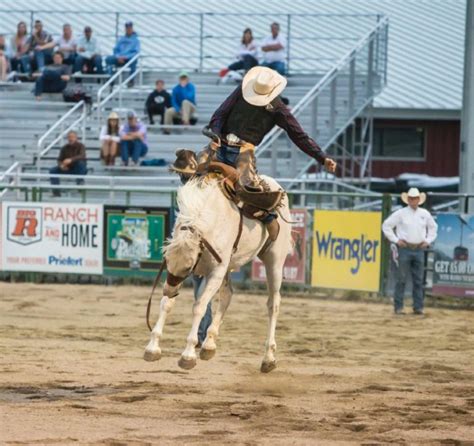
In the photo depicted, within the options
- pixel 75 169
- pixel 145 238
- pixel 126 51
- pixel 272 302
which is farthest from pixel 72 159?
pixel 272 302

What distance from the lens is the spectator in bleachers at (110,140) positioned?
83.4 ft

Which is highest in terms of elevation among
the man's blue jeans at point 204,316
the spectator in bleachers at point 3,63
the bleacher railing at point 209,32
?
the bleacher railing at point 209,32

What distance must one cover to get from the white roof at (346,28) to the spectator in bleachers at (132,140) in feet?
23.6

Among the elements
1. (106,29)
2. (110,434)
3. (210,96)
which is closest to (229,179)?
(110,434)

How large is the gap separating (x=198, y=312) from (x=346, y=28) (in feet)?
79.3

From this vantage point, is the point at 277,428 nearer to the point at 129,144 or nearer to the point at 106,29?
the point at 129,144

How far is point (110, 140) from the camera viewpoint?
83.4 feet

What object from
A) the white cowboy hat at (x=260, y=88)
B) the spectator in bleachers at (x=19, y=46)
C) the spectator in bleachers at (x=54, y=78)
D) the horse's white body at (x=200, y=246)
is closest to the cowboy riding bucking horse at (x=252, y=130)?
the white cowboy hat at (x=260, y=88)

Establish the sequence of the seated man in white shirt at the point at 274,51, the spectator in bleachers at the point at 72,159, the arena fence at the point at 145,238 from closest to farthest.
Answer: the arena fence at the point at 145,238 → the spectator in bleachers at the point at 72,159 → the seated man in white shirt at the point at 274,51

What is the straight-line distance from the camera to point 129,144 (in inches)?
1009

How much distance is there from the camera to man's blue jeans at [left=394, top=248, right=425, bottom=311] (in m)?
18.8

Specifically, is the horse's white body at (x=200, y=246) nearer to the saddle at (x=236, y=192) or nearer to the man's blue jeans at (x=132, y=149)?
the saddle at (x=236, y=192)

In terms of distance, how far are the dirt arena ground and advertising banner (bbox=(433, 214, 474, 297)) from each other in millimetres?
607

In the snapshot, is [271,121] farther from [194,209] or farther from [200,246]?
[200,246]
